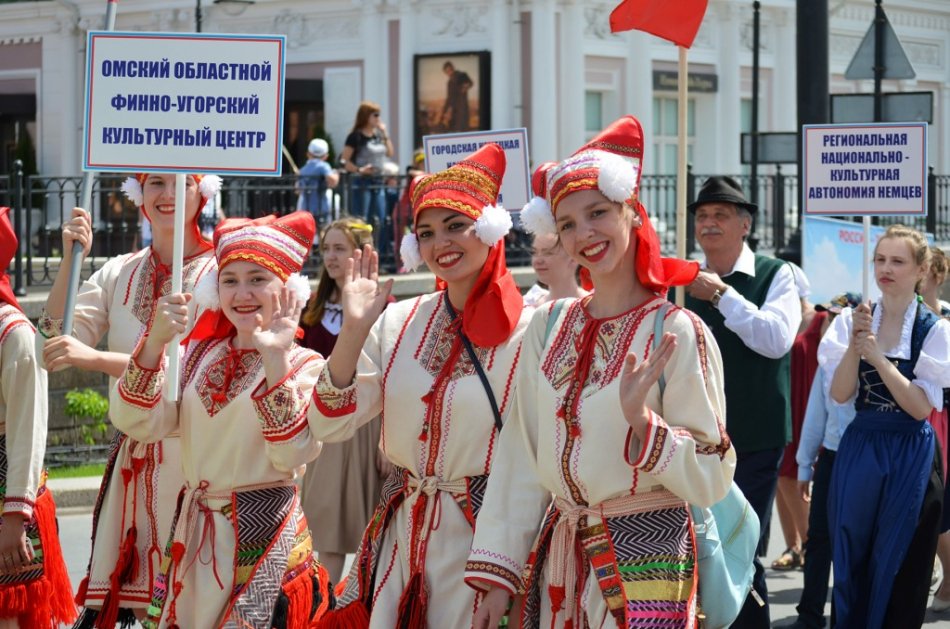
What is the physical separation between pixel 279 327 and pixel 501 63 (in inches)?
800

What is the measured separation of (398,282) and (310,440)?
376 inches

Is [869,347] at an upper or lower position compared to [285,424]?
upper

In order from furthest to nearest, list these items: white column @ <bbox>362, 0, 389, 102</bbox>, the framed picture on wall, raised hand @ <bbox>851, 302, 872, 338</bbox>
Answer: white column @ <bbox>362, 0, 389, 102</bbox> < the framed picture on wall < raised hand @ <bbox>851, 302, 872, 338</bbox>

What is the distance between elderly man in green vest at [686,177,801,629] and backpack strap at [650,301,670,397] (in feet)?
7.80

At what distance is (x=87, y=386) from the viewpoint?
39.8 ft

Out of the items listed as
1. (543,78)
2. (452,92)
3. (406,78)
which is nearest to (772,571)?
(543,78)

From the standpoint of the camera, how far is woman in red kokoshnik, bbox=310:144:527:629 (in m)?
4.78

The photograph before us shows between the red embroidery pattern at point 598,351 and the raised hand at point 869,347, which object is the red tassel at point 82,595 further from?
the raised hand at point 869,347

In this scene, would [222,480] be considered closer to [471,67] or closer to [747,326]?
[747,326]

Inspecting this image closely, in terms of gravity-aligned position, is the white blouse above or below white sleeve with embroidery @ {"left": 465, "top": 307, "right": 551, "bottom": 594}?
above

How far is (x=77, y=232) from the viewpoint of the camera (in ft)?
19.0

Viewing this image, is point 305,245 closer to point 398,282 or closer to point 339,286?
point 339,286

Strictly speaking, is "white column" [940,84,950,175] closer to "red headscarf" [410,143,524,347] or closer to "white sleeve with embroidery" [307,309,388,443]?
"red headscarf" [410,143,524,347]

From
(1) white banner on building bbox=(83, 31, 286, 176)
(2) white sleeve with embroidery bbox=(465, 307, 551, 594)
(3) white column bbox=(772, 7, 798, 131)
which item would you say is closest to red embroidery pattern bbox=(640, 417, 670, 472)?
(2) white sleeve with embroidery bbox=(465, 307, 551, 594)
